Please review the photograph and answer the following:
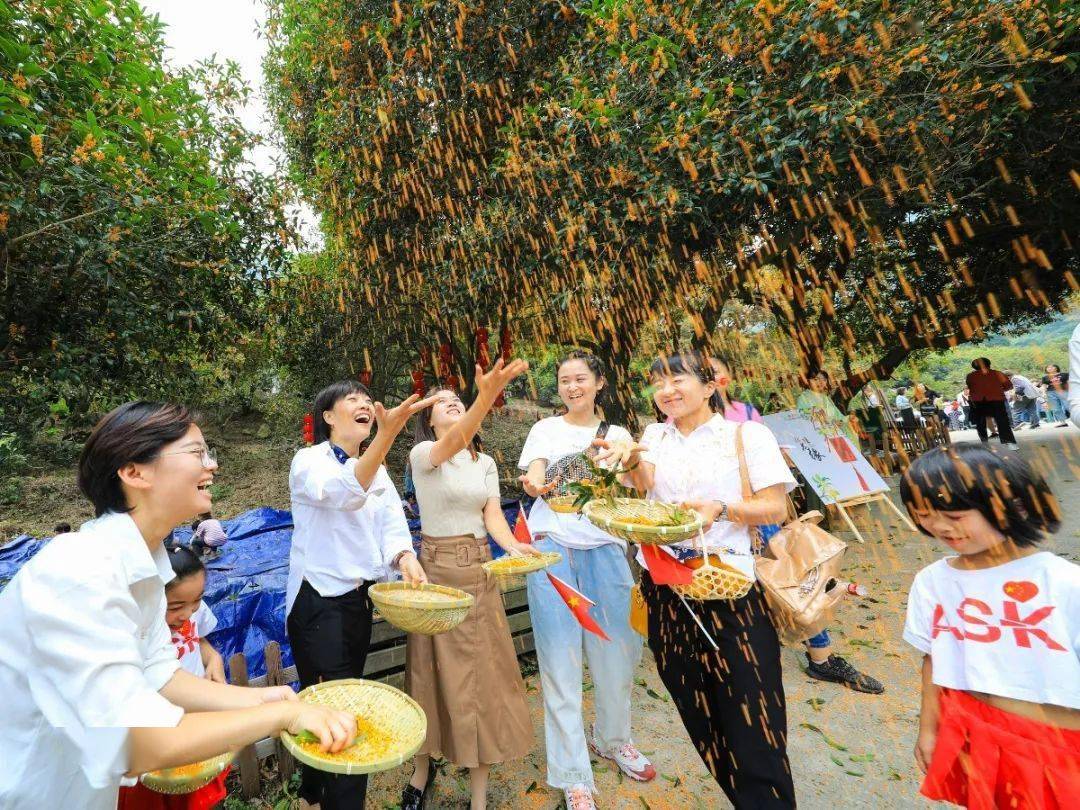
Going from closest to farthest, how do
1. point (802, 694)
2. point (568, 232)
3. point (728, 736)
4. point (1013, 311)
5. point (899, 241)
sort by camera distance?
point (728, 736) → point (802, 694) → point (568, 232) → point (899, 241) → point (1013, 311)

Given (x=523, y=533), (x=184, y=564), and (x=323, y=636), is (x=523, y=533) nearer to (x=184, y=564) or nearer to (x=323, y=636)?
(x=323, y=636)

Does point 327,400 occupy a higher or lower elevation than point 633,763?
higher

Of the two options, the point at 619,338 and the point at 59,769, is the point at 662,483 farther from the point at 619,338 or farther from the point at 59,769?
the point at 619,338

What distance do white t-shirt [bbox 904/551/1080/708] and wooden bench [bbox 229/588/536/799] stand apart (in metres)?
2.50

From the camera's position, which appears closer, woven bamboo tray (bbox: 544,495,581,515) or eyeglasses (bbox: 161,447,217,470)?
eyeglasses (bbox: 161,447,217,470)

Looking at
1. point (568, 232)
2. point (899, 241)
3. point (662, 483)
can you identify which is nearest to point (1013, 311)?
point (899, 241)

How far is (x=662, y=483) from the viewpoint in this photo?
2.62 metres

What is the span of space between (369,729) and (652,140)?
4.60 meters

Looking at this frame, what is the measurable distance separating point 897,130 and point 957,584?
4.31 metres

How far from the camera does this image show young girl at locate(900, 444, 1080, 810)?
1.53 meters

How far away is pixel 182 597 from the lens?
258 centimetres

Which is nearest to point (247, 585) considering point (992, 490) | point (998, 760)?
point (998, 760)

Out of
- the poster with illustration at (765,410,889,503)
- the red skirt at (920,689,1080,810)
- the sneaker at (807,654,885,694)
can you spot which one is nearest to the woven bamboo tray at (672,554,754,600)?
the red skirt at (920,689,1080,810)

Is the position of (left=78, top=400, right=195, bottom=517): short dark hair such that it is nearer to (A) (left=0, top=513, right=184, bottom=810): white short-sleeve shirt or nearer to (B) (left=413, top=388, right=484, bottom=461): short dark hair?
(A) (left=0, top=513, right=184, bottom=810): white short-sleeve shirt
